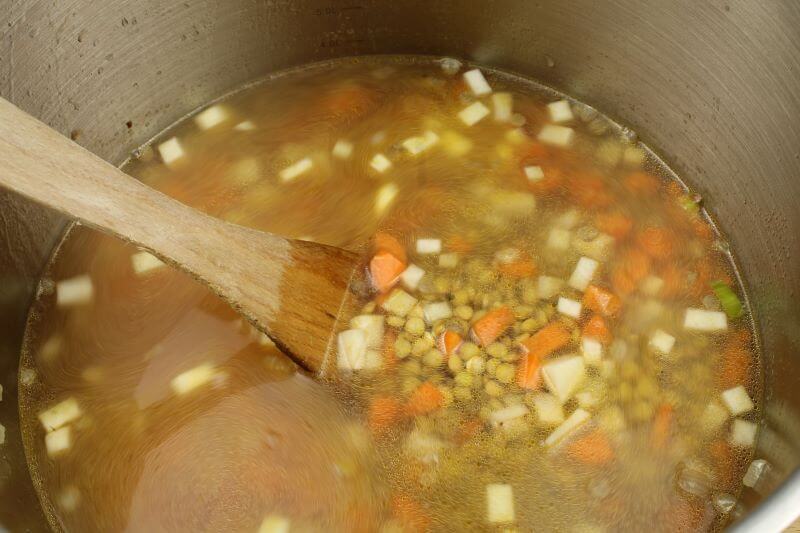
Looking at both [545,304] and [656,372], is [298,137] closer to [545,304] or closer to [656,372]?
[545,304]

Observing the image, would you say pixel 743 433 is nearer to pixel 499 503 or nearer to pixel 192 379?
pixel 499 503

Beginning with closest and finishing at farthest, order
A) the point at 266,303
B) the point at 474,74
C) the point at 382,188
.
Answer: the point at 266,303
the point at 382,188
the point at 474,74

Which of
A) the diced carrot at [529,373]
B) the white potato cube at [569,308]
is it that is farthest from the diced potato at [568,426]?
the white potato cube at [569,308]

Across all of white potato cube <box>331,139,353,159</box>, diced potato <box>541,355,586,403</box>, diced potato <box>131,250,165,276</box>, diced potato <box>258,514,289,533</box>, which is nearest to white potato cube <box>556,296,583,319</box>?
diced potato <box>541,355,586,403</box>

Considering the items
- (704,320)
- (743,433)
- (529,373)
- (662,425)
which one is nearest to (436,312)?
(529,373)

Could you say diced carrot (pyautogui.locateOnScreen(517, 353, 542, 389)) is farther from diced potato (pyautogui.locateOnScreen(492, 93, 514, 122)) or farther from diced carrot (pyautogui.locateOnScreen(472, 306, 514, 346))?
diced potato (pyautogui.locateOnScreen(492, 93, 514, 122))

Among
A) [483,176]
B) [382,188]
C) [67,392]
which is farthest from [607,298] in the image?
[67,392]
